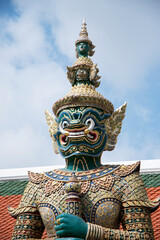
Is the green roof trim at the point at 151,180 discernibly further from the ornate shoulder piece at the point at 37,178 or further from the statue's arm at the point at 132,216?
the ornate shoulder piece at the point at 37,178

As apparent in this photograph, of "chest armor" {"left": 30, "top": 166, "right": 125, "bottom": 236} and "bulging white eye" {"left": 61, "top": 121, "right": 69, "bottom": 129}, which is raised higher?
"bulging white eye" {"left": 61, "top": 121, "right": 69, "bottom": 129}

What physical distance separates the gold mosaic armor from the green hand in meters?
0.08

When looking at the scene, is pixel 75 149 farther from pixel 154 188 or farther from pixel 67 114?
pixel 154 188

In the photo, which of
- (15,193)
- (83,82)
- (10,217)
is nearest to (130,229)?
(83,82)

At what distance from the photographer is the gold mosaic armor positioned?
6034 millimetres

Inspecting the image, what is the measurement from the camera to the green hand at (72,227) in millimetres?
5711

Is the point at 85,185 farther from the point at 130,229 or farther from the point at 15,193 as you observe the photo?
the point at 15,193

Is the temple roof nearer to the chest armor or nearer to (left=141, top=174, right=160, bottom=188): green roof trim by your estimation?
(left=141, top=174, right=160, bottom=188): green roof trim

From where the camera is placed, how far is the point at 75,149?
6.53m

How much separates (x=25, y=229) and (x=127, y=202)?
133cm

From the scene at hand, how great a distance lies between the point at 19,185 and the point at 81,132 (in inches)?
133

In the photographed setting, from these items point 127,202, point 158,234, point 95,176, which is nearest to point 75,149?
point 95,176

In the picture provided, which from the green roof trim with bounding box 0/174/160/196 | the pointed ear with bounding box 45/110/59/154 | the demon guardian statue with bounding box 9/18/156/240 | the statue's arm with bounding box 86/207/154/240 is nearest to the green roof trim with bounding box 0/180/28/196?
A: the green roof trim with bounding box 0/174/160/196

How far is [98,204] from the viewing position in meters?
6.11
